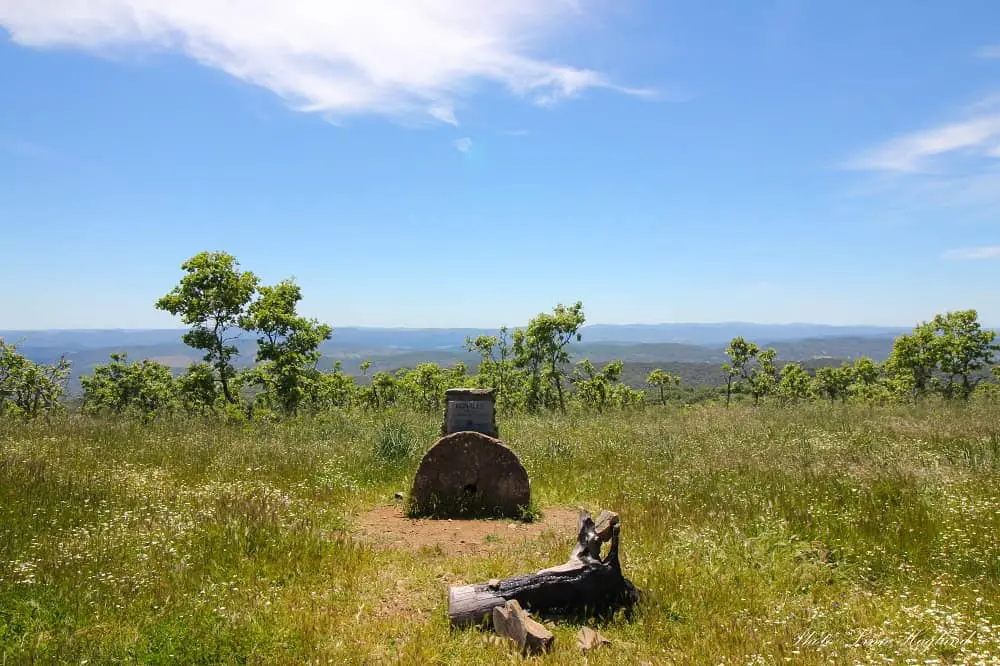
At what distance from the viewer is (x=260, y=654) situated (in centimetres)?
445

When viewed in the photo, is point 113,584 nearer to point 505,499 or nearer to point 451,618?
point 451,618

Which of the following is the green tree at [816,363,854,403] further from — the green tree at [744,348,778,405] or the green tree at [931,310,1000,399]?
the green tree at [931,310,1000,399]

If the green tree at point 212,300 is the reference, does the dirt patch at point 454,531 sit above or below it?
below

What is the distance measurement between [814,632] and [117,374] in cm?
4208

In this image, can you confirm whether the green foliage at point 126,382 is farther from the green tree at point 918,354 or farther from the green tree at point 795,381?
the green tree at point 795,381

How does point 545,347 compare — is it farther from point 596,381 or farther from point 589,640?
point 589,640

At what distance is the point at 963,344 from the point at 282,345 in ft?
91.6

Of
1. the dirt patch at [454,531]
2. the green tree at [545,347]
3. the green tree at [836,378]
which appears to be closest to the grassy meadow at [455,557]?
the dirt patch at [454,531]

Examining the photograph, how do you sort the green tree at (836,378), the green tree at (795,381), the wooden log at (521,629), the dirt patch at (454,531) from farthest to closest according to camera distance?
the green tree at (795,381)
the green tree at (836,378)
the dirt patch at (454,531)
the wooden log at (521,629)

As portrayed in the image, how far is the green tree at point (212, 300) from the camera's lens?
666 inches

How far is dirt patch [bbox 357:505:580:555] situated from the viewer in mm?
7586

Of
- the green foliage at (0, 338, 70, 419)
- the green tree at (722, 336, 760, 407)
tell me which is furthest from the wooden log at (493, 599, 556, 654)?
the green tree at (722, 336, 760, 407)

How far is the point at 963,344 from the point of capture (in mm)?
24688

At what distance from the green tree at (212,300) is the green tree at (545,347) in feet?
44.3
